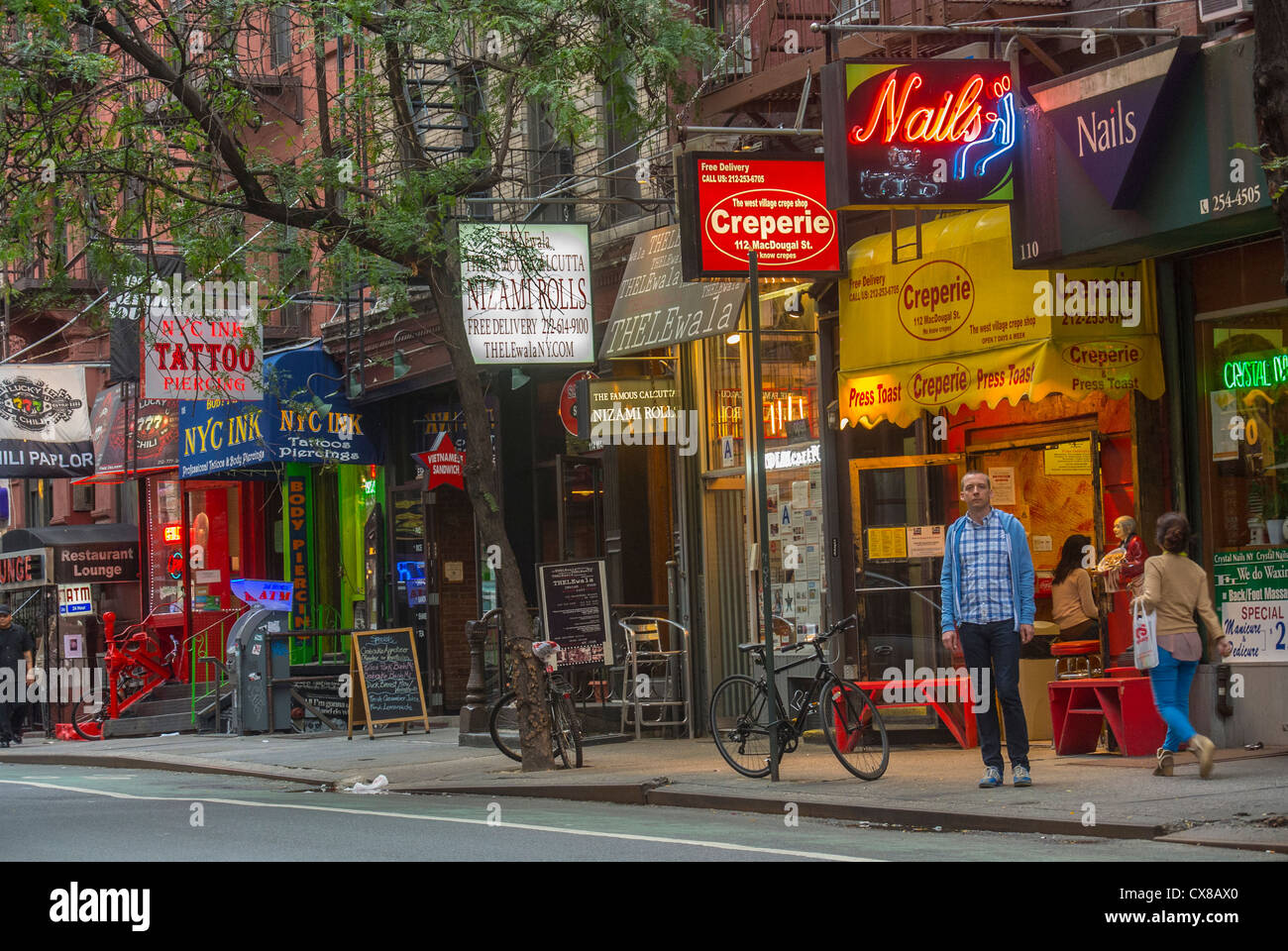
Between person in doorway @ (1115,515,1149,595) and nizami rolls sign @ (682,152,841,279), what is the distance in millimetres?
3350

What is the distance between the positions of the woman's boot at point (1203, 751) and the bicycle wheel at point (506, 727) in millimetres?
6009

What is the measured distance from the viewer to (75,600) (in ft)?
94.7

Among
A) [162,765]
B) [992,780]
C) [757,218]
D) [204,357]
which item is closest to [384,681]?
[162,765]

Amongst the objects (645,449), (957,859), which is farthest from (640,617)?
(957,859)

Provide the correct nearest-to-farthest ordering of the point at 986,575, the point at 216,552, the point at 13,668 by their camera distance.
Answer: the point at 986,575
the point at 13,668
the point at 216,552

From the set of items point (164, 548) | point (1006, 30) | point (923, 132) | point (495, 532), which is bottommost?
point (495, 532)

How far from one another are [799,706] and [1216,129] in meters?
4.94

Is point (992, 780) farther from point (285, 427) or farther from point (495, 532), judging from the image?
point (285, 427)

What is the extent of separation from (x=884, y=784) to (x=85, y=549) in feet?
65.3

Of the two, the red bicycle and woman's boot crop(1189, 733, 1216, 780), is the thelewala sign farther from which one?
woman's boot crop(1189, 733, 1216, 780)

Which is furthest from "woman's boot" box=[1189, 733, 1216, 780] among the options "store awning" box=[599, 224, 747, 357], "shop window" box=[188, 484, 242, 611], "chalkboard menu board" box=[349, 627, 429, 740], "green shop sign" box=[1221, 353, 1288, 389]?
"shop window" box=[188, 484, 242, 611]

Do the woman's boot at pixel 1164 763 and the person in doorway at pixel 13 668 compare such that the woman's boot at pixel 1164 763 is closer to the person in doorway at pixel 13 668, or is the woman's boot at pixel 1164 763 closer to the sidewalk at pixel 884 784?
the sidewalk at pixel 884 784

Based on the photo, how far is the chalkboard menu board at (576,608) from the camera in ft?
56.5

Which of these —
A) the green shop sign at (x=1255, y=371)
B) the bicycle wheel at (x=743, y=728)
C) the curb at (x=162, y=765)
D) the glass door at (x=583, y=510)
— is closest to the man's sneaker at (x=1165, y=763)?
the bicycle wheel at (x=743, y=728)
